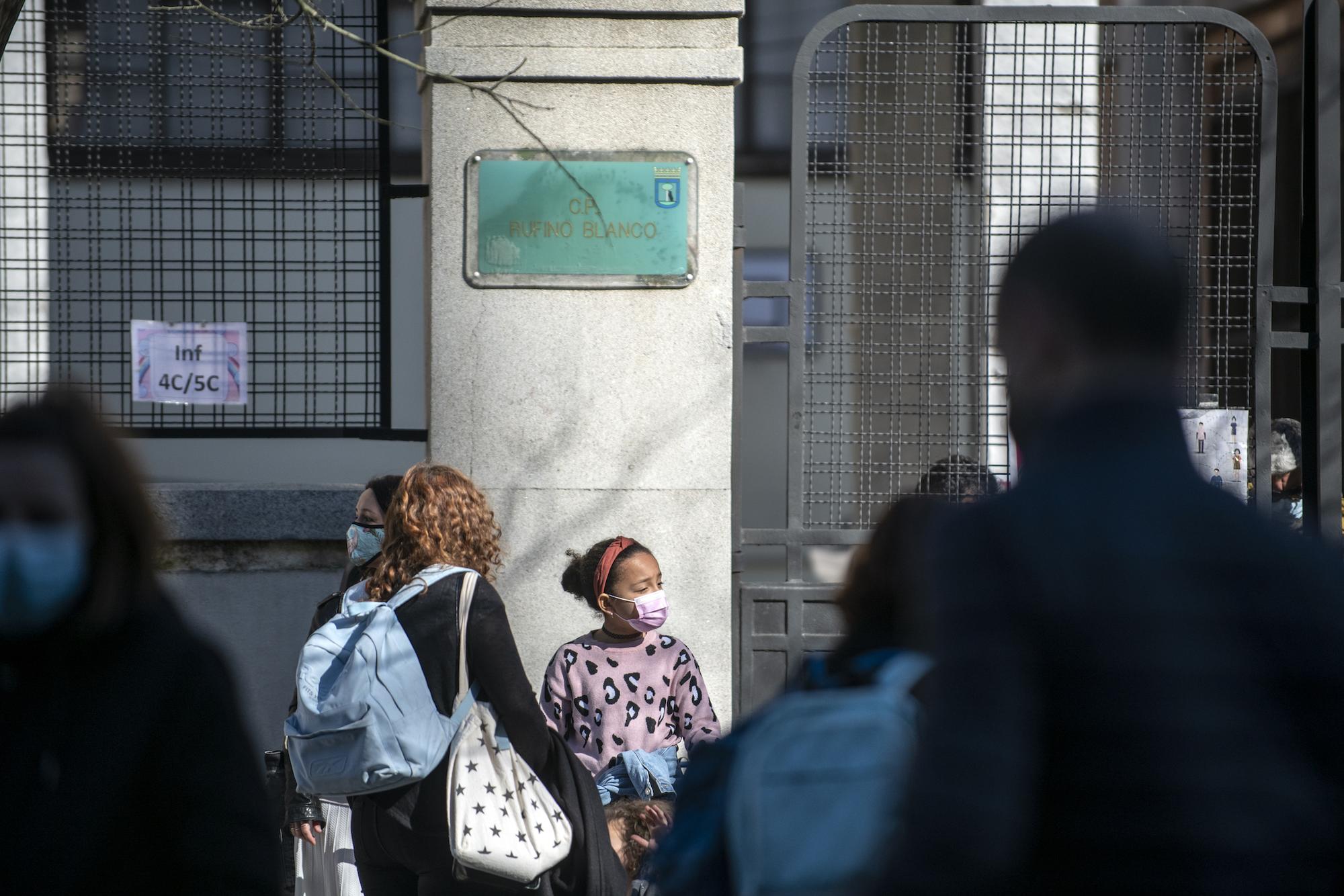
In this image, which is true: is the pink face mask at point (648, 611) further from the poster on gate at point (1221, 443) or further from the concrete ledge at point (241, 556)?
the poster on gate at point (1221, 443)

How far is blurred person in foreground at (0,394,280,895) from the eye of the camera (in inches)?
71.7

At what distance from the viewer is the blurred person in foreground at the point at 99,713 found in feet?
5.98

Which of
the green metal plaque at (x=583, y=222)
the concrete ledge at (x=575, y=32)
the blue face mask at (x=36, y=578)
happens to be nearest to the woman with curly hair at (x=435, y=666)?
the green metal plaque at (x=583, y=222)

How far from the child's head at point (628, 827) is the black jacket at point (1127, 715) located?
8.45ft

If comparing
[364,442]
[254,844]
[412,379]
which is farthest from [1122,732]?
[412,379]

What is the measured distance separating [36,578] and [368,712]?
1.65 meters

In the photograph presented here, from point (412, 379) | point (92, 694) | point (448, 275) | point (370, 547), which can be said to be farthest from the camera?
point (412, 379)

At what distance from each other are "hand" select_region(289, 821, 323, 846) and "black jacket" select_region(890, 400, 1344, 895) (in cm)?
330

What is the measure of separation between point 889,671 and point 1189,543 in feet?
1.57

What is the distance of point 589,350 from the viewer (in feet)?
16.8

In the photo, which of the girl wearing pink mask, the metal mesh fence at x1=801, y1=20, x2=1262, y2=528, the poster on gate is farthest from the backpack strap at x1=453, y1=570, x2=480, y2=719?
the poster on gate

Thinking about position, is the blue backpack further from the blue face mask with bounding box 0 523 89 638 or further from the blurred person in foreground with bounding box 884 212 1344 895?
the blurred person in foreground with bounding box 884 212 1344 895

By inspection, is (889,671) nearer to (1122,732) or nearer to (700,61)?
(1122,732)

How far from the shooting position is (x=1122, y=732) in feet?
4.86
